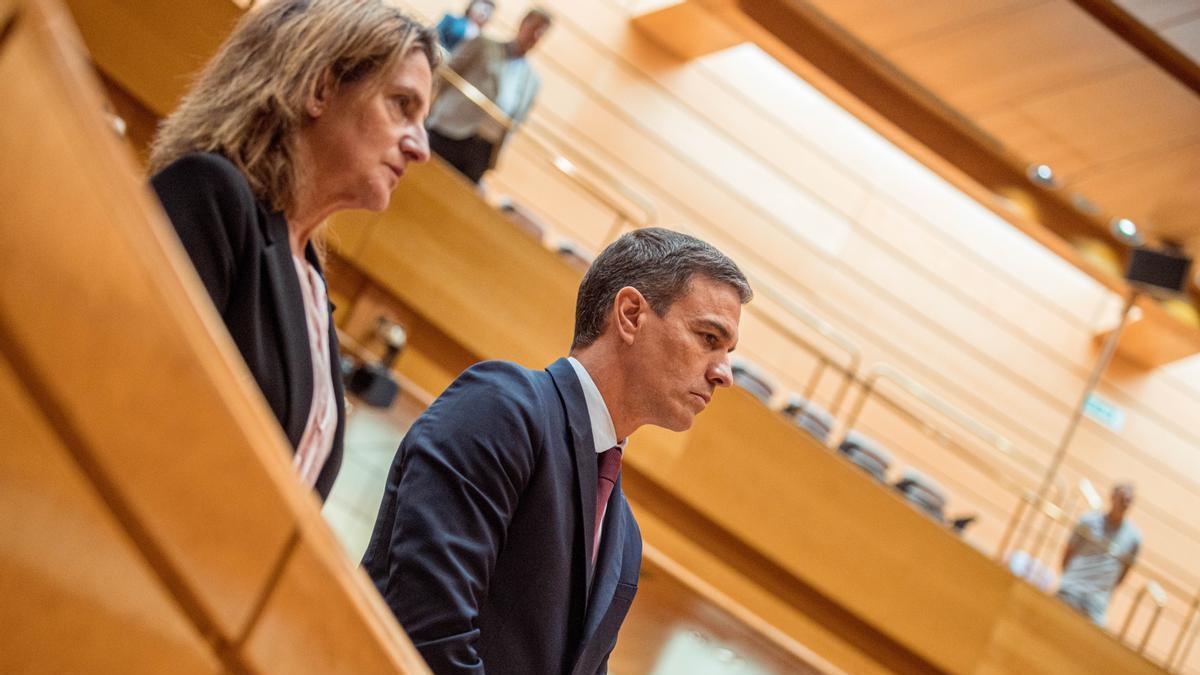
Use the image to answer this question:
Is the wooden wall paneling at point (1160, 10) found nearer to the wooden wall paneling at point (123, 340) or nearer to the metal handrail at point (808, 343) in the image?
the metal handrail at point (808, 343)

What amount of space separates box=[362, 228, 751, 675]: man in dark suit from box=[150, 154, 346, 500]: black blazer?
19 centimetres

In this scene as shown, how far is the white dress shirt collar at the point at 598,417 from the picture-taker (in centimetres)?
Answer: 160

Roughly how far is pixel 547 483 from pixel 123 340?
0.87 meters

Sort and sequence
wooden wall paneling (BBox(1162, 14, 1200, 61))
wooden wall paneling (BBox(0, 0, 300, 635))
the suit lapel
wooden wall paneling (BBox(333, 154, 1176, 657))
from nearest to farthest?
wooden wall paneling (BBox(0, 0, 300, 635)), the suit lapel, wooden wall paneling (BBox(333, 154, 1176, 657)), wooden wall paneling (BBox(1162, 14, 1200, 61))

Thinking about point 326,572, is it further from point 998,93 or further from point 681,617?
point 998,93

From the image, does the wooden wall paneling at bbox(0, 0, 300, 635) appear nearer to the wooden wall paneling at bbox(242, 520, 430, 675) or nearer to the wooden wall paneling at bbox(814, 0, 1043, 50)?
the wooden wall paneling at bbox(242, 520, 430, 675)

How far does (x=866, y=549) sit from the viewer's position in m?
5.97

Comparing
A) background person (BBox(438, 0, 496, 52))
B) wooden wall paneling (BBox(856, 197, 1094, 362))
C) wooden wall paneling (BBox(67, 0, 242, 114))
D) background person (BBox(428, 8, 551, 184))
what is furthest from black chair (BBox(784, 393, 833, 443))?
wooden wall paneling (BBox(67, 0, 242, 114))

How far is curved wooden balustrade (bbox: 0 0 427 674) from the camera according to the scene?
0.58 metres

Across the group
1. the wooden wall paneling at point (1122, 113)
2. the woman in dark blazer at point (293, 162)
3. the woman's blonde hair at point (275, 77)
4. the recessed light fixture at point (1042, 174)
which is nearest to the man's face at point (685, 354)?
the woman in dark blazer at point (293, 162)

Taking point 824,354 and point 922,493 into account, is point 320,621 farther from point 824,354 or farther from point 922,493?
point 824,354

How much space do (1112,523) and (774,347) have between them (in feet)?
8.05

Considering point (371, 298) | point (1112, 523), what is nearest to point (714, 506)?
point (371, 298)

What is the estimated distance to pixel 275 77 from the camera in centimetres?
133
